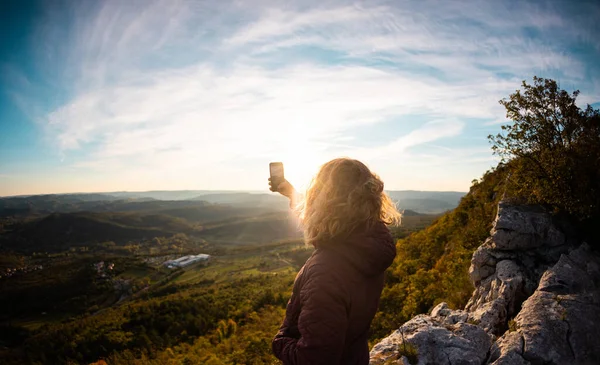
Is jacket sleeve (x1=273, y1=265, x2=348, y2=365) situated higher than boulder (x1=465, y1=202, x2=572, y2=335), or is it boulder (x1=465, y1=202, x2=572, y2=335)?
jacket sleeve (x1=273, y1=265, x2=348, y2=365)

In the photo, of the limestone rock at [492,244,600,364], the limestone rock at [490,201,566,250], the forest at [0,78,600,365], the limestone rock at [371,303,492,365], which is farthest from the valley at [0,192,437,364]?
the limestone rock at [490,201,566,250]

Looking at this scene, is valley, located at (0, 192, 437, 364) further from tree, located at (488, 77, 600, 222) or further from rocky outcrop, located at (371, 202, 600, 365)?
tree, located at (488, 77, 600, 222)

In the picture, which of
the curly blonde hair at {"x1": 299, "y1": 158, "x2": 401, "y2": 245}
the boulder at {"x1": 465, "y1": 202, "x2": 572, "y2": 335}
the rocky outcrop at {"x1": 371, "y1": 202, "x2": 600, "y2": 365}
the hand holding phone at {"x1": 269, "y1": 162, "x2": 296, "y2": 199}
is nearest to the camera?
the curly blonde hair at {"x1": 299, "y1": 158, "x2": 401, "y2": 245}

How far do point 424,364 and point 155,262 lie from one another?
15587cm

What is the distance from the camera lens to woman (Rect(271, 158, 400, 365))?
209 centimetres

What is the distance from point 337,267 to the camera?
7.33 feet

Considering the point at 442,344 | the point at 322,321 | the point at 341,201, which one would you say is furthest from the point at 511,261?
the point at 322,321

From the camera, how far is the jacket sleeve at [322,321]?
2057 millimetres

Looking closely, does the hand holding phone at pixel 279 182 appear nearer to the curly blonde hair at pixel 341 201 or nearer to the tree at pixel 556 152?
the curly blonde hair at pixel 341 201

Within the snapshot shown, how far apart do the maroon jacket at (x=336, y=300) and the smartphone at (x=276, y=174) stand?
1.36m

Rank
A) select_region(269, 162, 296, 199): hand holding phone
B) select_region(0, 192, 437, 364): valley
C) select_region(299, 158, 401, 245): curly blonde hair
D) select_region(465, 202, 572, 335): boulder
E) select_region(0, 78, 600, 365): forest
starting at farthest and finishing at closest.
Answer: select_region(0, 192, 437, 364): valley, select_region(0, 78, 600, 365): forest, select_region(465, 202, 572, 335): boulder, select_region(269, 162, 296, 199): hand holding phone, select_region(299, 158, 401, 245): curly blonde hair

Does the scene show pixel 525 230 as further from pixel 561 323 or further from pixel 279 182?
pixel 279 182

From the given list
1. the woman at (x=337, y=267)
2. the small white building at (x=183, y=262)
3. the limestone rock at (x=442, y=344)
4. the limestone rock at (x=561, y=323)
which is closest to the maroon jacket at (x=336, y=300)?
the woman at (x=337, y=267)

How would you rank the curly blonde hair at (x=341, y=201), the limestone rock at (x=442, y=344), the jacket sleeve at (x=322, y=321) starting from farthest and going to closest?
1. the limestone rock at (x=442, y=344)
2. the curly blonde hair at (x=341, y=201)
3. the jacket sleeve at (x=322, y=321)
